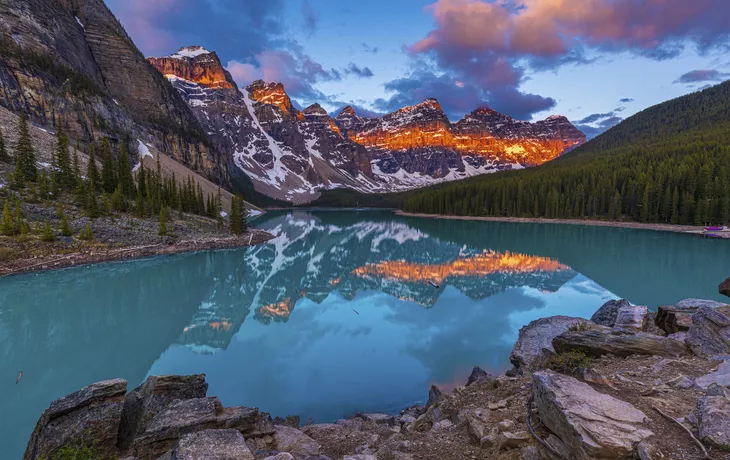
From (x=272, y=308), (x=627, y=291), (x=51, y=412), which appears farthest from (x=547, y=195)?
(x=51, y=412)

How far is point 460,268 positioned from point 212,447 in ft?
107

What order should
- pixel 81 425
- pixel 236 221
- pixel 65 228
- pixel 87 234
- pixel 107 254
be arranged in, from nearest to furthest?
1. pixel 81 425
2. pixel 65 228
3. pixel 107 254
4. pixel 87 234
5. pixel 236 221

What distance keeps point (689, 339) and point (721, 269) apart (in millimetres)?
34829

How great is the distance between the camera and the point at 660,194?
70875mm

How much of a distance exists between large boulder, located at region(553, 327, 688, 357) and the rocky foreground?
0.02 metres

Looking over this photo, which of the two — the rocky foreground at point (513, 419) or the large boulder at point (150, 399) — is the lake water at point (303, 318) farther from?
the large boulder at point (150, 399)

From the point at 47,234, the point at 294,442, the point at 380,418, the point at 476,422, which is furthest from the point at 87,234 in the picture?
the point at 476,422

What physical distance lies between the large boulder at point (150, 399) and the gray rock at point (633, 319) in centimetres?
1189

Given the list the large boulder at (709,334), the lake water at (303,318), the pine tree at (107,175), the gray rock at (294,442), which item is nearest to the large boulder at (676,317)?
the large boulder at (709,334)

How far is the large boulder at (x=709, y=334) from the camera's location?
6910 mm

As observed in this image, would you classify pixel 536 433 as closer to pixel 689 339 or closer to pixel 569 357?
pixel 569 357

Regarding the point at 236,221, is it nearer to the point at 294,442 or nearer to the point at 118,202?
the point at 118,202

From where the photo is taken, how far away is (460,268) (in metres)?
35.2

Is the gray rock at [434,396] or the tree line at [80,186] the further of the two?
the tree line at [80,186]
